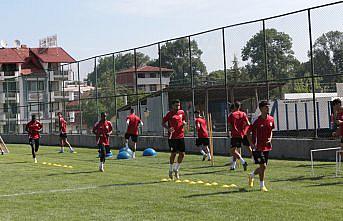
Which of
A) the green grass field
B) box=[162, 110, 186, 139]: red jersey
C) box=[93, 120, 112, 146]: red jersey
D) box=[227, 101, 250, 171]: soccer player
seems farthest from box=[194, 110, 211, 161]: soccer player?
box=[162, 110, 186, 139]: red jersey

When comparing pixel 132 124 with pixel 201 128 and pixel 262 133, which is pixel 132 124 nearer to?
pixel 201 128

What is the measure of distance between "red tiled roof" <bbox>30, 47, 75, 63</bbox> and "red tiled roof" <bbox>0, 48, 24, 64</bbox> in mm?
2685

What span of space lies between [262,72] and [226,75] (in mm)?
2483

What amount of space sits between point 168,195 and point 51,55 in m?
85.3

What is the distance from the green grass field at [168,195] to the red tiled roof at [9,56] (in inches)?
2926

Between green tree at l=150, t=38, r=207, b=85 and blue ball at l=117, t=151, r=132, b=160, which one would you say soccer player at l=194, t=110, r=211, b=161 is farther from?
green tree at l=150, t=38, r=207, b=85

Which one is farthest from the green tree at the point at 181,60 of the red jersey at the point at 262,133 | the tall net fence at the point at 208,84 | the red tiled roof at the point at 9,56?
the red tiled roof at the point at 9,56

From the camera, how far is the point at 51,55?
96125 millimetres

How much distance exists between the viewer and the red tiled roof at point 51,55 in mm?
94594

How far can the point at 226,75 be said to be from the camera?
2752 cm

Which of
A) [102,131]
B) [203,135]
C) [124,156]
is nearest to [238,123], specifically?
[203,135]

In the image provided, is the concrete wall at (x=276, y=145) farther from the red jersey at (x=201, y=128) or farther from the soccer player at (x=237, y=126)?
the soccer player at (x=237, y=126)

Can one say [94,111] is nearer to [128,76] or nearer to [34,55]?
[128,76]

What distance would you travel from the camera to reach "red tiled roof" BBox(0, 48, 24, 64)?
91.6 m
